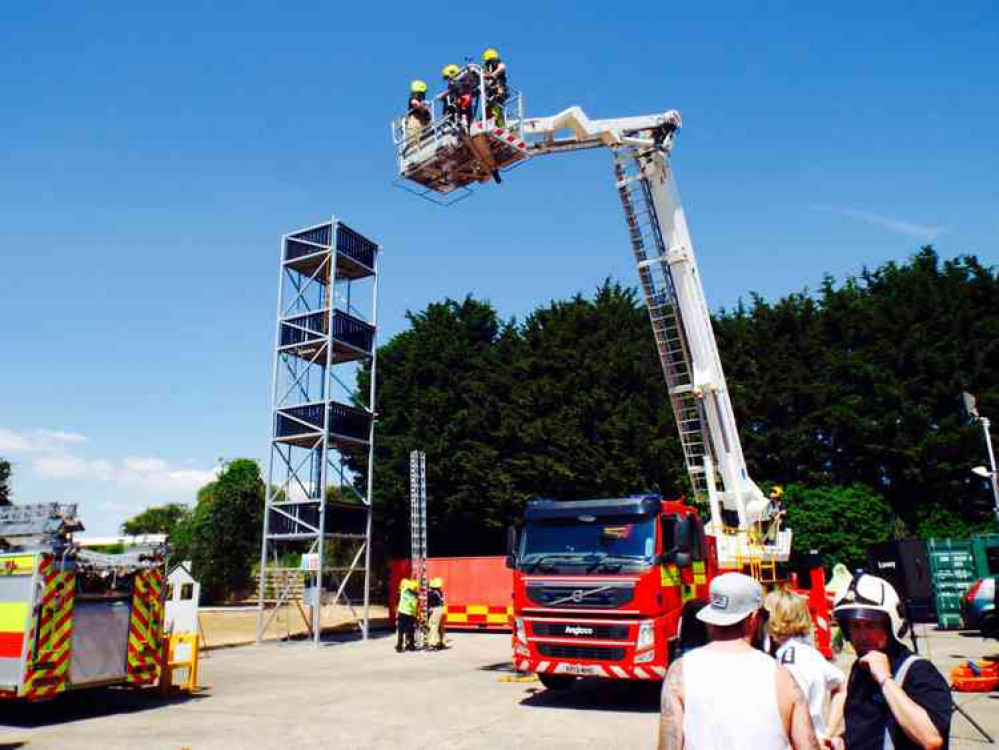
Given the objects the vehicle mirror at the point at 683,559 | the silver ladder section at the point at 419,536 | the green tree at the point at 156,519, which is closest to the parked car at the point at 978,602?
the vehicle mirror at the point at 683,559

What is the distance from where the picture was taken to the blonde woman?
13.6ft

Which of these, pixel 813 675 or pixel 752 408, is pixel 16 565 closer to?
pixel 813 675

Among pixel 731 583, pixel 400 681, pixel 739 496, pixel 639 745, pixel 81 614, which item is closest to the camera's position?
pixel 731 583

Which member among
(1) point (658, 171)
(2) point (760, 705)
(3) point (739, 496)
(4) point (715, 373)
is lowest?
(2) point (760, 705)

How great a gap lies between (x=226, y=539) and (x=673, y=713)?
2034 inches

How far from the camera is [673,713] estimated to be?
10.6 feet

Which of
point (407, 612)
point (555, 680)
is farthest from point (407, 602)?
point (555, 680)

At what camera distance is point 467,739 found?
9.15m

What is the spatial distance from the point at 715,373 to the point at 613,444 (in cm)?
1429

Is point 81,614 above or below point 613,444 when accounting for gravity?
below

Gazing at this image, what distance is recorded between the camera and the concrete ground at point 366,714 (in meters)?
9.23

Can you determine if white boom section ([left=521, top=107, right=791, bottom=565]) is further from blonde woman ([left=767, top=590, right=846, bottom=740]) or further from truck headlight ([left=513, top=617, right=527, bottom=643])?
blonde woman ([left=767, top=590, right=846, bottom=740])

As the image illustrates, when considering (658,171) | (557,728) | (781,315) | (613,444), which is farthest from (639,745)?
(781,315)

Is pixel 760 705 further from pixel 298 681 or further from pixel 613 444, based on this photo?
pixel 613 444
